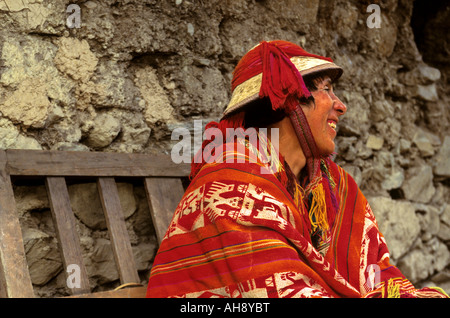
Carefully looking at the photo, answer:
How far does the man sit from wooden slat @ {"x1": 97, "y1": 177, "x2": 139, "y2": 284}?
20cm

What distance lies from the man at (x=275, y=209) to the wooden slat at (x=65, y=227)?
23 cm

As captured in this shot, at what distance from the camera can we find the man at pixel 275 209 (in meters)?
1.44

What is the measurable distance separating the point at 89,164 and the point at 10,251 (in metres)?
0.39

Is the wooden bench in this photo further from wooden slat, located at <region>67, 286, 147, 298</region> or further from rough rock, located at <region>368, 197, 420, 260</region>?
rough rock, located at <region>368, 197, 420, 260</region>

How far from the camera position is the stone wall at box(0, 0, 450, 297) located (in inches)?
67.2

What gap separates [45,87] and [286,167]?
840 millimetres

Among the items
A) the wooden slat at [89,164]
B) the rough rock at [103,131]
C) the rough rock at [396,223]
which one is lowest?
the rough rock at [396,223]

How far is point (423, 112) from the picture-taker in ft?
11.1

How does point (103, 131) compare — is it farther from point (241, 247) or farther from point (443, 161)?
point (443, 161)

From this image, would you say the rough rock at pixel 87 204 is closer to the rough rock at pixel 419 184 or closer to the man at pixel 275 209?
the man at pixel 275 209

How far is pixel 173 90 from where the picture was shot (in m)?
2.08

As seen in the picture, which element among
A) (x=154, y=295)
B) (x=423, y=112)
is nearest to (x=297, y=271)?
(x=154, y=295)

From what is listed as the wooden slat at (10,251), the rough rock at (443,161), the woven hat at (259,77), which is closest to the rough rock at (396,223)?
the rough rock at (443,161)

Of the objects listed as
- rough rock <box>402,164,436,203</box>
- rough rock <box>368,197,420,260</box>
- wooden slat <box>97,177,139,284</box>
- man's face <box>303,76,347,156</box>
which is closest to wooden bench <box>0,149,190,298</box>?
wooden slat <box>97,177,139,284</box>
